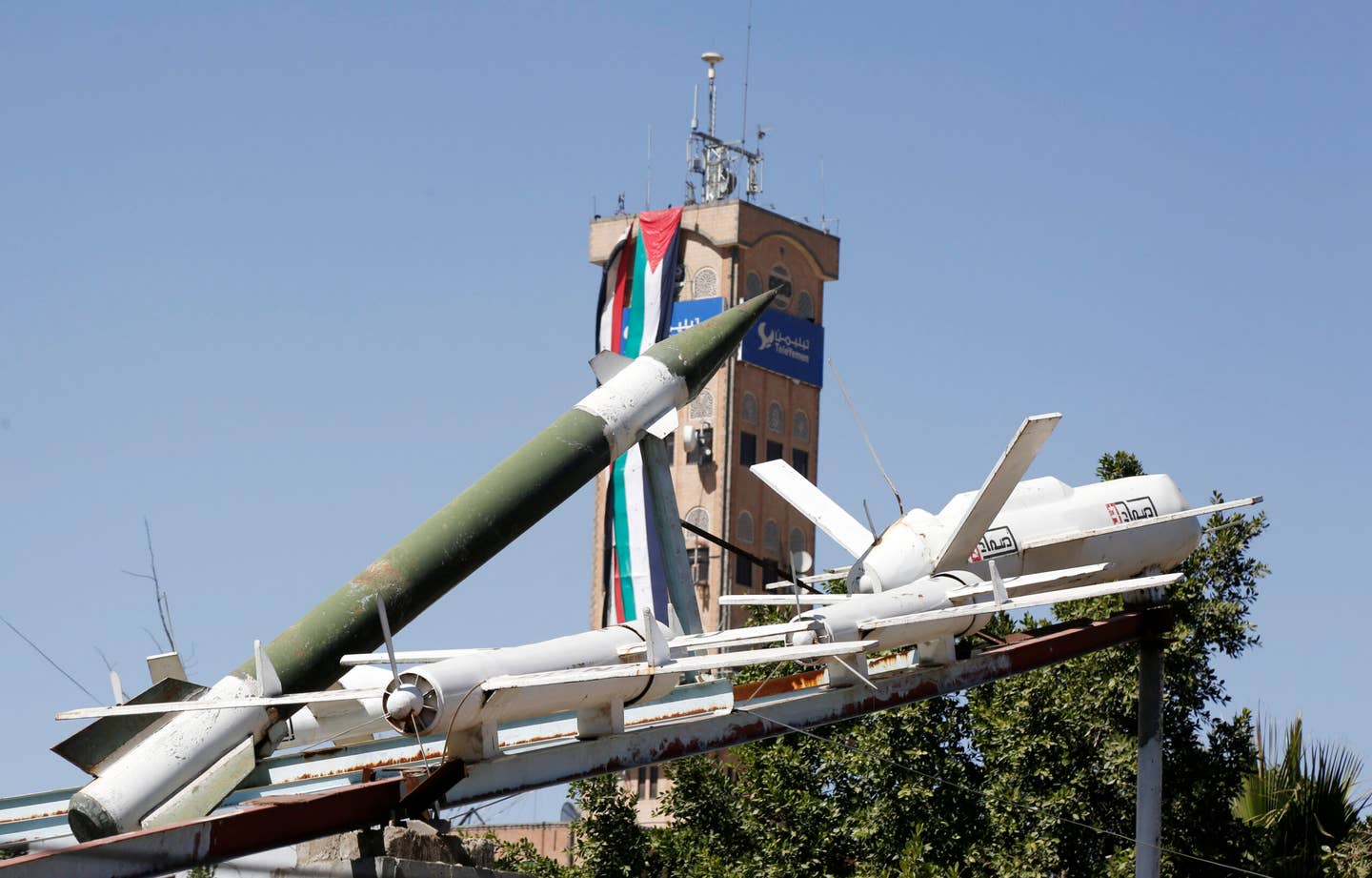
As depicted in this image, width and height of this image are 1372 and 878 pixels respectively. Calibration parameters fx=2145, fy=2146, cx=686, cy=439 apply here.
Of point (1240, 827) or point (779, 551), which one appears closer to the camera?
point (1240, 827)

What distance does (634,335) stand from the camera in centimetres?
7419

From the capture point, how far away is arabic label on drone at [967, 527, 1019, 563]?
904 inches

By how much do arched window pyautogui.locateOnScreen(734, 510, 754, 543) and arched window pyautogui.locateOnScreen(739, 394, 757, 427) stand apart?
12.1 ft

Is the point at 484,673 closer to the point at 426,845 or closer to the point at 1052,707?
the point at 426,845

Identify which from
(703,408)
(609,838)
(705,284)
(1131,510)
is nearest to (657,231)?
(705,284)

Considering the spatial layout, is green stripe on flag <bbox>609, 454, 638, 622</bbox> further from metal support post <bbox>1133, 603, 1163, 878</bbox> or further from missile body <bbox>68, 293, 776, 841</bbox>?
missile body <bbox>68, 293, 776, 841</bbox>

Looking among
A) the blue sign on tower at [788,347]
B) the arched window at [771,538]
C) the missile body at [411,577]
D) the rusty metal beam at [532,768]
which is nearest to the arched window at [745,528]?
the arched window at [771,538]

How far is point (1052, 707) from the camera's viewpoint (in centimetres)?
3547

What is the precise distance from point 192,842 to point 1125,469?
23409 mm

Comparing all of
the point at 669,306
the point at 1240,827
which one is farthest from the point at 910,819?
the point at 669,306

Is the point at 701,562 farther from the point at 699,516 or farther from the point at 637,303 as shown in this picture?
the point at 637,303

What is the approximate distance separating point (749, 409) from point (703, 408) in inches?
77.9

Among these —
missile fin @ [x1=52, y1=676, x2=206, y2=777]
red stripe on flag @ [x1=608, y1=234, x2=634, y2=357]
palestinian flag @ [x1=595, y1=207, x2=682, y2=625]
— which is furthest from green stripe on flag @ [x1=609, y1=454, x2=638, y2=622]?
missile fin @ [x1=52, y1=676, x2=206, y2=777]

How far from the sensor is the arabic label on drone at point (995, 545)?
22953 mm
